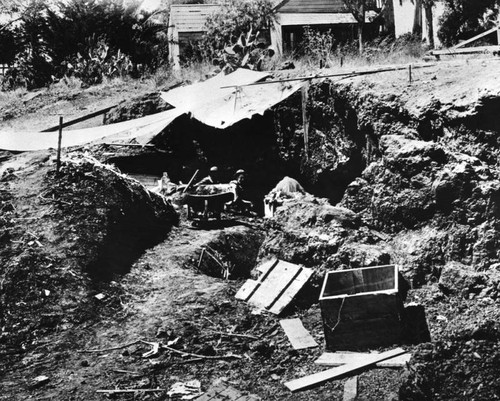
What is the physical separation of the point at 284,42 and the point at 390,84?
14981 millimetres

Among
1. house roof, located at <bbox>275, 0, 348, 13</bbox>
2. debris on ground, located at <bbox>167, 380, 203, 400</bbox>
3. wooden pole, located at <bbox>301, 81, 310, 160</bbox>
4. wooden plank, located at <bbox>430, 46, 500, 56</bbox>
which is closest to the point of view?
debris on ground, located at <bbox>167, 380, 203, 400</bbox>

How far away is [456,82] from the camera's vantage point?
27.3 ft

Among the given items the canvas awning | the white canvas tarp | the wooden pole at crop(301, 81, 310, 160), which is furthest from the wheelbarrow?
the wooden pole at crop(301, 81, 310, 160)

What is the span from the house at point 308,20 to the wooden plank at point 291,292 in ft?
58.5

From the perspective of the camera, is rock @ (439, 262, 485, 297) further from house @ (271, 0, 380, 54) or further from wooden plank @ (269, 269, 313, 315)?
house @ (271, 0, 380, 54)

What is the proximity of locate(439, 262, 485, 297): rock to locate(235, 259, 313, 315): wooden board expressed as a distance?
5.39ft

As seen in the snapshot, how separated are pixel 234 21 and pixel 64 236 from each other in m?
16.4

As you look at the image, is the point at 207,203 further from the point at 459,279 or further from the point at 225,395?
the point at 225,395

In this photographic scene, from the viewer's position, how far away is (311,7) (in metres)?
24.3

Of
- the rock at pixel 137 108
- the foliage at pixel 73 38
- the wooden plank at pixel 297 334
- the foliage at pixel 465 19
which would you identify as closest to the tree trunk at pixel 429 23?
the foliage at pixel 465 19

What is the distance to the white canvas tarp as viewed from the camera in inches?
403

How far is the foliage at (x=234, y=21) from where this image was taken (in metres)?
21.5

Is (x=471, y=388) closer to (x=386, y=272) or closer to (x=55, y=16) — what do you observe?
(x=386, y=272)

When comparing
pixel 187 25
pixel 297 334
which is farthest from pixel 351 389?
pixel 187 25
